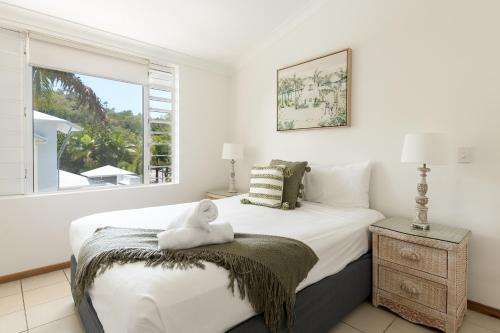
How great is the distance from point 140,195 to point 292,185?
6.17 feet

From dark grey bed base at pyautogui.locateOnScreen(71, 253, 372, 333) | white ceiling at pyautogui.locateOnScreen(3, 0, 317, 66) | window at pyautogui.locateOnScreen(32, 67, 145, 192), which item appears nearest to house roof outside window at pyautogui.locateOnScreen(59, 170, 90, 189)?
window at pyautogui.locateOnScreen(32, 67, 145, 192)

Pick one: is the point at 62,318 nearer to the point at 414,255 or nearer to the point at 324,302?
the point at 324,302

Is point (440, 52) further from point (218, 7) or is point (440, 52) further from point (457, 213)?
point (218, 7)

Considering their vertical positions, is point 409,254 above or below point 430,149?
below

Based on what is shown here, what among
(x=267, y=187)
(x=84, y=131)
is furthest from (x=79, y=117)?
(x=267, y=187)

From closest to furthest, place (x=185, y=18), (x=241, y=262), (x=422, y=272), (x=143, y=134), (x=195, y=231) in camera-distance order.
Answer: (x=241, y=262)
(x=195, y=231)
(x=422, y=272)
(x=185, y=18)
(x=143, y=134)

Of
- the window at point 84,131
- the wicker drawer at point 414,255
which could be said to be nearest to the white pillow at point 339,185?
the wicker drawer at point 414,255

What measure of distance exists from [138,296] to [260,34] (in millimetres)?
3163

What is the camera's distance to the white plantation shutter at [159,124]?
348cm

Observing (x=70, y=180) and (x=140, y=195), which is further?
(x=140, y=195)

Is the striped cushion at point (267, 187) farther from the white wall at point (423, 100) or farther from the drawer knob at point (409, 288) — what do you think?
the drawer knob at point (409, 288)

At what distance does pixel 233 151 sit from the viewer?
3.60 meters

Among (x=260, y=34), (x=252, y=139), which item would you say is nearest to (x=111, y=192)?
(x=252, y=139)

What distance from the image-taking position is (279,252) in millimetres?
1447
